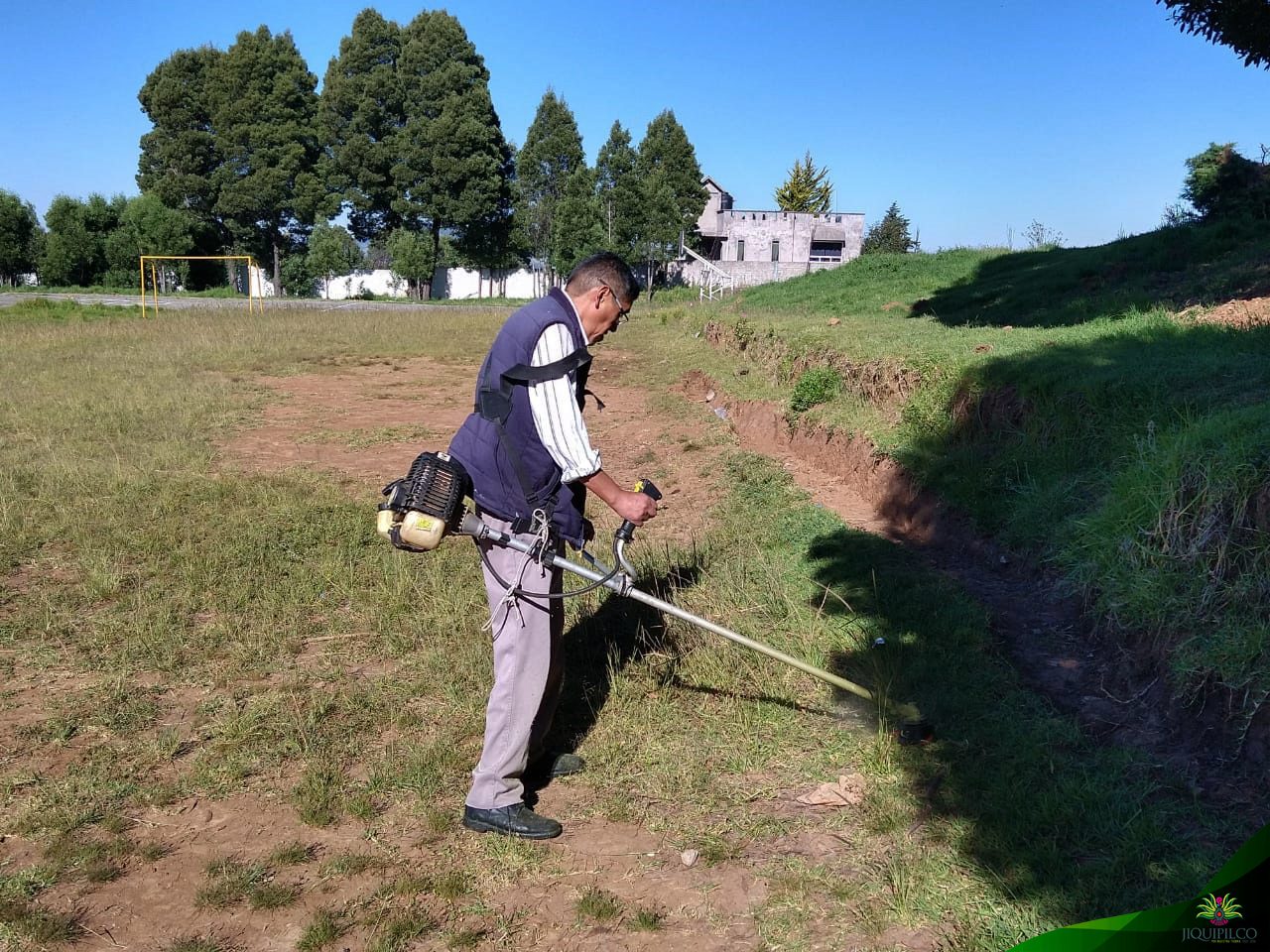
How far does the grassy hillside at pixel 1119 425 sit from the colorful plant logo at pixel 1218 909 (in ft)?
7.41

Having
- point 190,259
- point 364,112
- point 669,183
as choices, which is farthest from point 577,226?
point 190,259

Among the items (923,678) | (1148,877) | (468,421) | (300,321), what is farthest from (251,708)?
(300,321)

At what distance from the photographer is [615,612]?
17.0 feet

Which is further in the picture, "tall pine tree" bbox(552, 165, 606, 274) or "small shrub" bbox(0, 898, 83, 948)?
"tall pine tree" bbox(552, 165, 606, 274)

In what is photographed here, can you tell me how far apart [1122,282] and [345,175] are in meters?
38.7

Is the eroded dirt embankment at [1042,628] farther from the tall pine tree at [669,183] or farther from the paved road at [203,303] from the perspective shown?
the tall pine tree at [669,183]

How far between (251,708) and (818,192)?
6564 cm

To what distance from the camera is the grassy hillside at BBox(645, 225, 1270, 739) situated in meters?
3.95

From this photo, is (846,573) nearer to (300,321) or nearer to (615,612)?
(615,612)

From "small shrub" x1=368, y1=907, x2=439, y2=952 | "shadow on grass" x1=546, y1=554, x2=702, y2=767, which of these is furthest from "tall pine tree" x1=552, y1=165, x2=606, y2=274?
"small shrub" x1=368, y1=907, x2=439, y2=952

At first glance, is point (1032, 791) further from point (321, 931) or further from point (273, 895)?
point (273, 895)

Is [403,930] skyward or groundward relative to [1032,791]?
groundward

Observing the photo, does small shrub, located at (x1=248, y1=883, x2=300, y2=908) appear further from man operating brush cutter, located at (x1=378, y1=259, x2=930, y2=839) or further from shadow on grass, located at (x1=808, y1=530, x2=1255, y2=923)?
shadow on grass, located at (x1=808, y1=530, x2=1255, y2=923)

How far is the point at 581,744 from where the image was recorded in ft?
13.4
